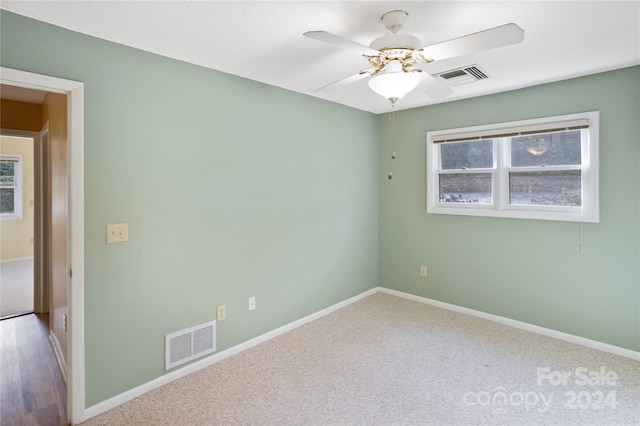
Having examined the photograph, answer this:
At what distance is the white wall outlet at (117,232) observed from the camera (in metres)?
2.20

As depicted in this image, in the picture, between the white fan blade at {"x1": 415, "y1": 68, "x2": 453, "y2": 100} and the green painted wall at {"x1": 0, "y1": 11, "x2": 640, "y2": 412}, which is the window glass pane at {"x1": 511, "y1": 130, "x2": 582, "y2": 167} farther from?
the white fan blade at {"x1": 415, "y1": 68, "x2": 453, "y2": 100}

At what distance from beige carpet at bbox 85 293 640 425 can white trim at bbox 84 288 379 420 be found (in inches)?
2.0

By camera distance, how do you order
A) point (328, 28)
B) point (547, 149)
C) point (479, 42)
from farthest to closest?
1. point (547, 149)
2. point (328, 28)
3. point (479, 42)

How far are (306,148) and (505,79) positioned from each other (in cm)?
190

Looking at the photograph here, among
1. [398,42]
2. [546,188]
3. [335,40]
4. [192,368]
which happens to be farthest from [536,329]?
[335,40]

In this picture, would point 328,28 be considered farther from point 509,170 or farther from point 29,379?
point 29,379

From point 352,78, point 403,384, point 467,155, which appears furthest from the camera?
point 467,155

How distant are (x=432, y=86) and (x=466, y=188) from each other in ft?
6.26

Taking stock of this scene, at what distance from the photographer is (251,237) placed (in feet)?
9.95

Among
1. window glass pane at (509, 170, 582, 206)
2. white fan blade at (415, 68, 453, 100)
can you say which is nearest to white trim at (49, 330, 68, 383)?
white fan blade at (415, 68, 453, 100)

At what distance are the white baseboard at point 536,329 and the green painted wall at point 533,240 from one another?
0.15 feet

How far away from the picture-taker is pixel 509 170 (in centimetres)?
346

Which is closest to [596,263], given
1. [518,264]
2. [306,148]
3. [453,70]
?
[518,264]

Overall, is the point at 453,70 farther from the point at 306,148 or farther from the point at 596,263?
the point at 596,263
